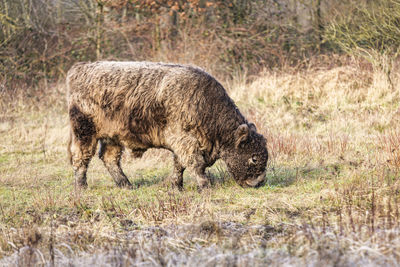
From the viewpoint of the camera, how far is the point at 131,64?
7.51 metres

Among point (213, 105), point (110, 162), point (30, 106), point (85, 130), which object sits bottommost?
point (30, 106)

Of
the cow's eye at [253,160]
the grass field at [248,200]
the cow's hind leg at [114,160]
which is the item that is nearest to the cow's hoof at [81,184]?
the grass field at [248,200]

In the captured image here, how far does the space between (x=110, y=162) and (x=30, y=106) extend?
8.54 metres

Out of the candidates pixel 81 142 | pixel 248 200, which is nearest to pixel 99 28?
pixel 81 142

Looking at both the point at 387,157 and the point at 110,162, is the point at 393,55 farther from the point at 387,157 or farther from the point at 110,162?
the point at 110,162

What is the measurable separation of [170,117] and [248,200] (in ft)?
5.39

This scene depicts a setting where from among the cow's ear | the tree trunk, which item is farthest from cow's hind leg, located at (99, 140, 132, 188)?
the tree trunk

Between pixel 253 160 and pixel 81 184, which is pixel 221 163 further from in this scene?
pixel 81 184

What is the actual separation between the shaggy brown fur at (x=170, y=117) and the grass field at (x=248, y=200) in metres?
0.47

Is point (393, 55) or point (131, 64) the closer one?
point (131, 64)

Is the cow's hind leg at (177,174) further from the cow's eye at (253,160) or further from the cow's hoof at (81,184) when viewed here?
the cow's hoof at (81,184)

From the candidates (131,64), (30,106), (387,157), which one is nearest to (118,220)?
(131,64)

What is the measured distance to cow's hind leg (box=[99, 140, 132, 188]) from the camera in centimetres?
799

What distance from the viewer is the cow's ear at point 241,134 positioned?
7112 mm
